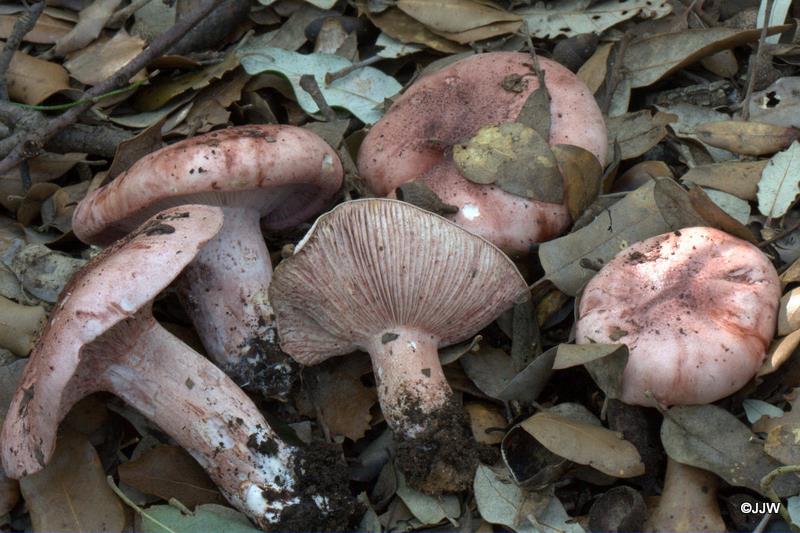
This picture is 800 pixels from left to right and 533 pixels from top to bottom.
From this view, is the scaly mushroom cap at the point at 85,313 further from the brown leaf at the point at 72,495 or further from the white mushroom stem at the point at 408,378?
the white mushroom stem at the point at 408,378

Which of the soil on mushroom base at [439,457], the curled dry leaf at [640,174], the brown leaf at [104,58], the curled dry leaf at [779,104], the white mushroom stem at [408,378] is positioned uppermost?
the brown leaf at [104,58]

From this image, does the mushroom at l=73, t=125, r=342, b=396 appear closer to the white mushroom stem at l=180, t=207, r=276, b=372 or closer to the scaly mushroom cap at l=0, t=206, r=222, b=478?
the white mushroom stem at l=180, t=207, r=276, b=372

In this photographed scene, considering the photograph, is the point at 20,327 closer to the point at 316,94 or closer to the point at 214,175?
the point at 214,175

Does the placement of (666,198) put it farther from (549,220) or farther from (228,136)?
(228,136)

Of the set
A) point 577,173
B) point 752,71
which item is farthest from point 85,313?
point 752,71

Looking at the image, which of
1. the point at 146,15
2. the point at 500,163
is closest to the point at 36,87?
the point at 146,15

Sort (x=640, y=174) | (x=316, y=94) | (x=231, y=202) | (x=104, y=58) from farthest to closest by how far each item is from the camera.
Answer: (x=104, y=58) < (x=316, y=94) < (x=640, y=174) < (x=231, y=202)

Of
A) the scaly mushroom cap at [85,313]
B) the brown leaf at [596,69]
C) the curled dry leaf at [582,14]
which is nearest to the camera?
the scaly mushroom cap at [85,313]

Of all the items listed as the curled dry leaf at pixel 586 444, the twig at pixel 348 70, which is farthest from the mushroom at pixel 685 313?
the twig at pixel 348 70
